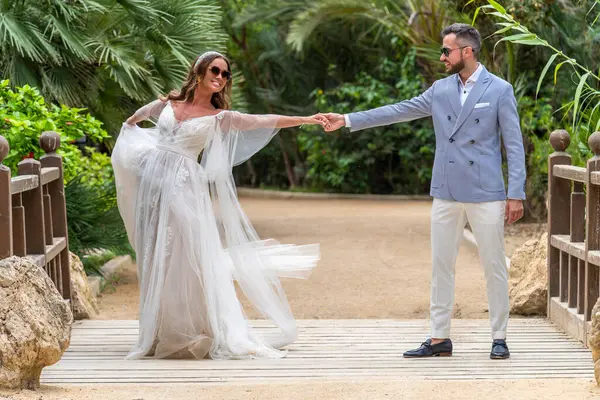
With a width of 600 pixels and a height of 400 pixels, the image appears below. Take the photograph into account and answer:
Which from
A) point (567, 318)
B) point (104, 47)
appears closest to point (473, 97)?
point (567, 318)

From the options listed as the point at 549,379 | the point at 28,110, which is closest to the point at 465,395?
the point at 549,379

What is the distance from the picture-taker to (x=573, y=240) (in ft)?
22.0

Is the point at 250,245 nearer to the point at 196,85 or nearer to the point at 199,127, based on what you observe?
the point at 199,127

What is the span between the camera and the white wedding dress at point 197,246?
604cm

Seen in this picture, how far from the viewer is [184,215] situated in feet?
20.0

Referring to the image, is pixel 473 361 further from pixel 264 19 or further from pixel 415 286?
pixel 264 19

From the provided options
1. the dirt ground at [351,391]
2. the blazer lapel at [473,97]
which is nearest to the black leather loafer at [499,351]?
the dirt ground at [351,391]

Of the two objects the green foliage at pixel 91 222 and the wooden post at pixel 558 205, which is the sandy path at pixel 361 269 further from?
the wooden post at pixel 558 205

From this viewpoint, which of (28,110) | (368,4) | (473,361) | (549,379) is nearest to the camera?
(549,379)

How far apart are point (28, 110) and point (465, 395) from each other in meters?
4.49

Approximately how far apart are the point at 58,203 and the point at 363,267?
4.90 meters

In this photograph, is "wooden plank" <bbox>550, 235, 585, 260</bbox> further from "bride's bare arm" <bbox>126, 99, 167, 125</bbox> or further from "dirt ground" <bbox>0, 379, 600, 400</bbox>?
"bride's bare arm" <bbox>126, 99, 167, 125</bbox>

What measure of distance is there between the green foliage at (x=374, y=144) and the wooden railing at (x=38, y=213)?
13357mm

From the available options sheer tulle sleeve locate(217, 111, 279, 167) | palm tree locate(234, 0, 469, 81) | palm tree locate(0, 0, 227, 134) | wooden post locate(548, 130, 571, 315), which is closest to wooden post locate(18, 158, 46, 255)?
sheer tulle sleeve locate(217, 111, 279, 167)
